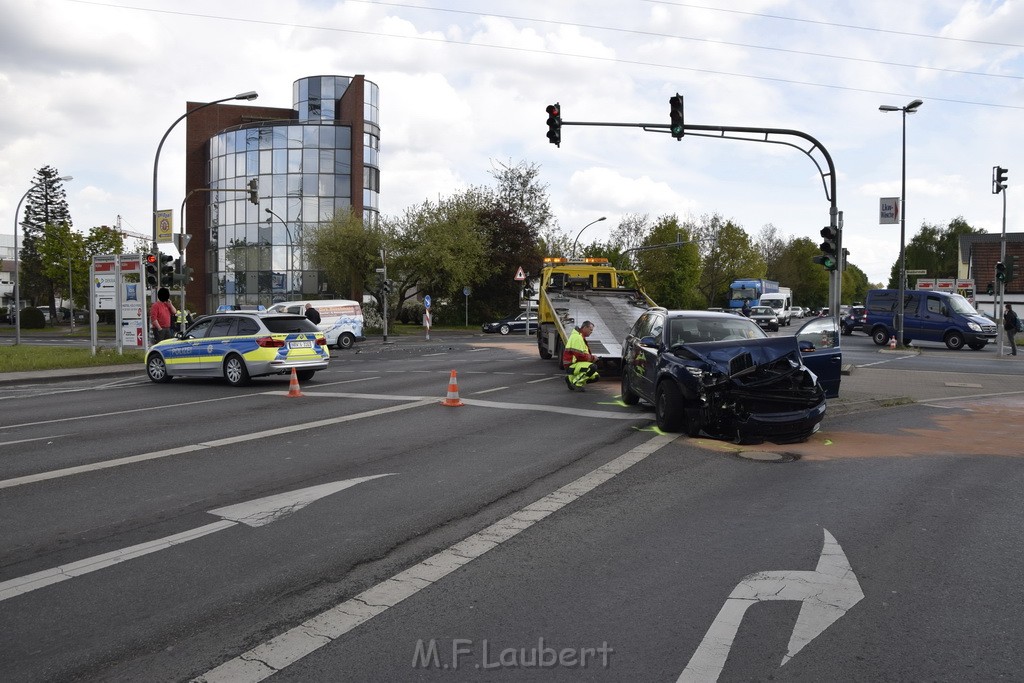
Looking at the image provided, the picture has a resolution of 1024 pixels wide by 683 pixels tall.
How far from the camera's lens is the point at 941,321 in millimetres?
33000

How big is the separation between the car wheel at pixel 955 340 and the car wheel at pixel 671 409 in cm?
2686

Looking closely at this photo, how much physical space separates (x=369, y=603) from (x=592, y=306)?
16470 mm

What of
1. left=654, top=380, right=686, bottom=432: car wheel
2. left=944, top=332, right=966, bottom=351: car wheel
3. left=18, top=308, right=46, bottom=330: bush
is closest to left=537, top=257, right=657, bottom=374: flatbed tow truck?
left=654, top=380, right=686, bottom=432: car wheel

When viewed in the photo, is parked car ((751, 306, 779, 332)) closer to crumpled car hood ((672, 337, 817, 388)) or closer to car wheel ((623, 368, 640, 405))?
car wheel ((623, 368, 640, 405))

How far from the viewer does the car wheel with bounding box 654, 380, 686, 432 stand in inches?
408

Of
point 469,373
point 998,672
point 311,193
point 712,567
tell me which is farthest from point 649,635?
point 311,193

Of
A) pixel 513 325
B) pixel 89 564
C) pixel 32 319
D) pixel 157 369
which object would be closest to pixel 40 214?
pixel 32 319

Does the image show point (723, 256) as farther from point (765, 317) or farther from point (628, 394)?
point (628, 394)

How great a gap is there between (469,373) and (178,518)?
1396 centimetres

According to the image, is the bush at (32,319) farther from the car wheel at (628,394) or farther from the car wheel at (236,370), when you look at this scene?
the car wheel at (628,394)

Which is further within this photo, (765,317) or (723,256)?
(723,256)

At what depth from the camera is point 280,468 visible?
8.15m

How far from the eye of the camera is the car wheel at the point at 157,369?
18422 millimetres

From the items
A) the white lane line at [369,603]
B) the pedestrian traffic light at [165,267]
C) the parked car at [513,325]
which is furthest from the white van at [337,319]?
the white lane line at [369,603]
